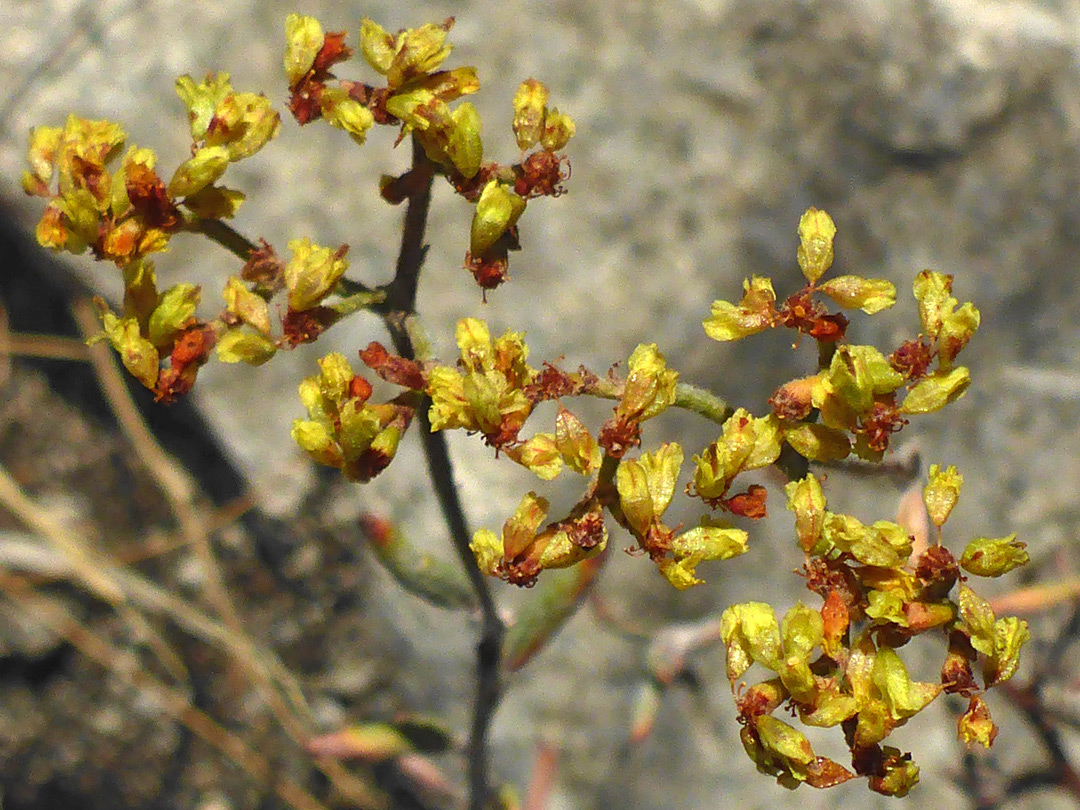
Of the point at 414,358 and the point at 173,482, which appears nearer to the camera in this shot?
the point at 414,358

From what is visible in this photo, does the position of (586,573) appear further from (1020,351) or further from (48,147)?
(1020,351)

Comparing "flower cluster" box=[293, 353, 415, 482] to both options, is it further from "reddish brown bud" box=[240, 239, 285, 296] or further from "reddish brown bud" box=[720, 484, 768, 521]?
"reddish brown bud" box=[720, 484, 768, 521]

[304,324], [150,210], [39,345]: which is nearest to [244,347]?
[304,324]

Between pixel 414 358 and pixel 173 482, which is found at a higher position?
pixel 414 358

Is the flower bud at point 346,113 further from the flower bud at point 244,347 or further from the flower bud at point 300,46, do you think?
the flower bud at point 244,347

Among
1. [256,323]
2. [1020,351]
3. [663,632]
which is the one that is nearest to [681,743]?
[663,632]

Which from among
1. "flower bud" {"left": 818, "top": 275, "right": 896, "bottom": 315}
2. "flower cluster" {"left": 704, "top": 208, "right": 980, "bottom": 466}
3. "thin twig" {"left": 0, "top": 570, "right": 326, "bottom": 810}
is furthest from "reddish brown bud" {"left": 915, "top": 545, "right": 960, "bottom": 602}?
"thin twig" {"left": 0, "top": 570, "right": 326, "bottom": 810}

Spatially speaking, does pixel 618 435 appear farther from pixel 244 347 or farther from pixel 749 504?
pixel 244 347
